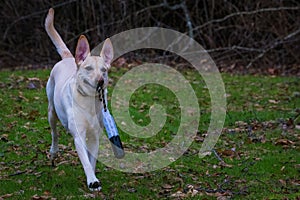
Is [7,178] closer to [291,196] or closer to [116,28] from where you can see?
[291,196]

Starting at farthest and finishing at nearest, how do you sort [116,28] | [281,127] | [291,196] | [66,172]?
[116,28], [281,127], [66,172], [291,196]

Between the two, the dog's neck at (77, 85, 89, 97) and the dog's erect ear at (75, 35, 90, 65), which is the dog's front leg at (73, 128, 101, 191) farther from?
the dog's erect ear at (75, 35, 90, 65)

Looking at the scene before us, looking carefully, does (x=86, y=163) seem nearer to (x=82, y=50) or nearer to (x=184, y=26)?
(x=82, y=50)

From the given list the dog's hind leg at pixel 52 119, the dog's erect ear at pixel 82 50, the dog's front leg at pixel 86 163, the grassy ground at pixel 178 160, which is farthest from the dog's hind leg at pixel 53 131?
the dog's erect ear at pixel 82 50

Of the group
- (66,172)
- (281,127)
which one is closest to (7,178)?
(66,172)

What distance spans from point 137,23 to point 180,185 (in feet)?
38.7

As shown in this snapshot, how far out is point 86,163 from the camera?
6000mm

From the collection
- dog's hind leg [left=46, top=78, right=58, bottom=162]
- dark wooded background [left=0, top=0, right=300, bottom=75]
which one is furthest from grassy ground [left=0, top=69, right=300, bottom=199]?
dark wooded background [left=0, top=0, right=300, bottom=75]

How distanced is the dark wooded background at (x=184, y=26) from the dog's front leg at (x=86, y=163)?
34.8 ft

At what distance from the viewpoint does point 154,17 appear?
59.7 feet

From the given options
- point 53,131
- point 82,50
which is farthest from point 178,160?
point 82,50

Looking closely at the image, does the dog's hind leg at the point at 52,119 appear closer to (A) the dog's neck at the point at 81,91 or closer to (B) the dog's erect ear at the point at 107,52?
(A) the dog's neck at the point at 81,91

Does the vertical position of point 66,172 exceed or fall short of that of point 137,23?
it exceeds it

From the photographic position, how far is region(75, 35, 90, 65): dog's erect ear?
6113 mm
